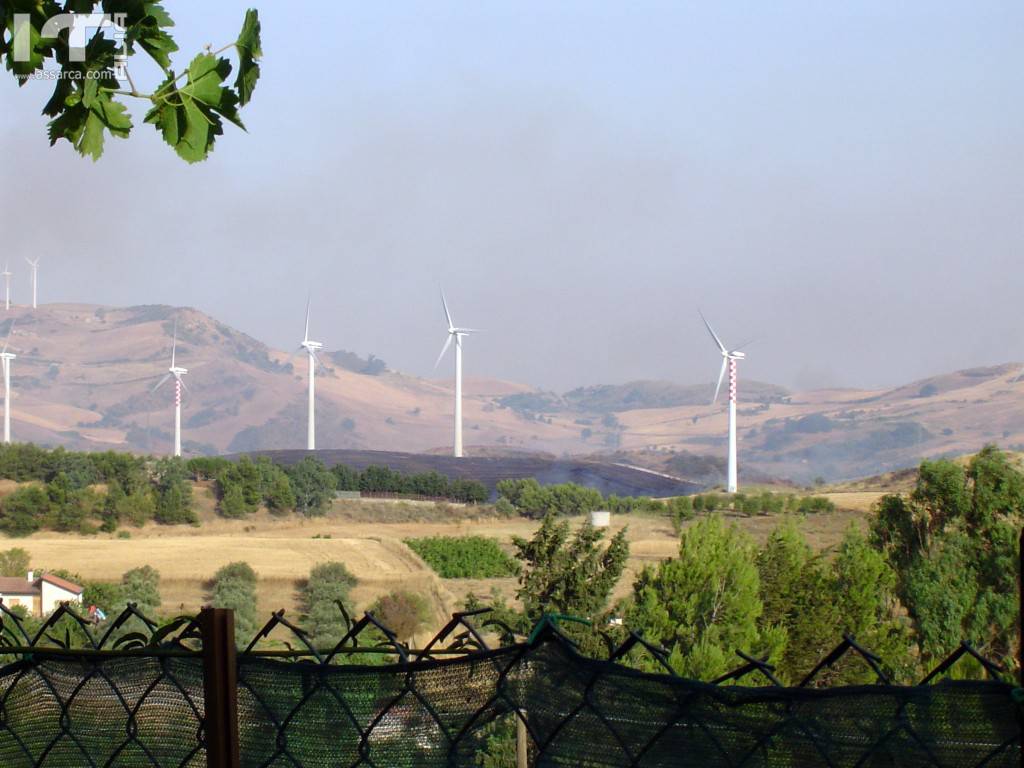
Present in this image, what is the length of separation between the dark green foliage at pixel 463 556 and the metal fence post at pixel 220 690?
60694mm

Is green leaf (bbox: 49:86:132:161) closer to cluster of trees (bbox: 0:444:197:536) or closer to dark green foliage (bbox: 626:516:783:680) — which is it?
dark green foliage (bbox: 626:516:783:680)

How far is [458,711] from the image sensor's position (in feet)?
7.36

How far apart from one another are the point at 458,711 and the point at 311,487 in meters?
92.7

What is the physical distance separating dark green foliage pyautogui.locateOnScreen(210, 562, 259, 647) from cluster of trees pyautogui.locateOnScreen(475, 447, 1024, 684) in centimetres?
1398

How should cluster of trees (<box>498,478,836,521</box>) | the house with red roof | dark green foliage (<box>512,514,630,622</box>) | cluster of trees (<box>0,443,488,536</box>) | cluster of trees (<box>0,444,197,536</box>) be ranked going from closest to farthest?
dark green foliage (<box>512,514,630,622</box>) < the house with red roof < cluster of trees (<box>0,444,197,536</box>) < cluster of trees (<box>0,443,488,536</box>) < cluster of trees (<box>498,478,836,521</box>)

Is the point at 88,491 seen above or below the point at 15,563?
above

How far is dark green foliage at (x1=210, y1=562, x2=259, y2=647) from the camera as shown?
44.6 meters

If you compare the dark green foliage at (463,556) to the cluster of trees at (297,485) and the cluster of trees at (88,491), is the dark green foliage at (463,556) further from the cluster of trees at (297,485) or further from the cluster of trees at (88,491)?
the cluster of trees at (88,491)

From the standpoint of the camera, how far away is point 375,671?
2.31m

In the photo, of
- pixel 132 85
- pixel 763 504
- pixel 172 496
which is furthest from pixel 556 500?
pixel 132 85

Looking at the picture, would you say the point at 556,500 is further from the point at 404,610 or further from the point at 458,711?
the point at 458,711

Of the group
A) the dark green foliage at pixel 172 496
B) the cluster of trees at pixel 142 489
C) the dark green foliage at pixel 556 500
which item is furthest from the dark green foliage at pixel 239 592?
the dark green foliage at pixel 556 500

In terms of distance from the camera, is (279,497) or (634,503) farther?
(634,503)

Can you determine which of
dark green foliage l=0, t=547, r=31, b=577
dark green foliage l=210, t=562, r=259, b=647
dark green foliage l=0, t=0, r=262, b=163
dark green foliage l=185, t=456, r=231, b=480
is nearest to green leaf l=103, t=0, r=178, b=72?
dark green foliage l=0, t=0, r=262, b=163
